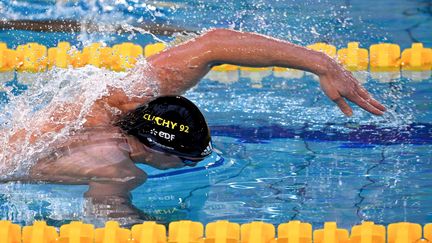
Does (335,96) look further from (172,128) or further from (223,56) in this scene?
(172,128)

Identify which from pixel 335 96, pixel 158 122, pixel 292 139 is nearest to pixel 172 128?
pixel 158 122

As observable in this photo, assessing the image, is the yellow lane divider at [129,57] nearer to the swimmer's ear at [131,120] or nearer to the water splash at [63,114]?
the water splash at [63,114]

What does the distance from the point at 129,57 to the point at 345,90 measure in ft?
10.1

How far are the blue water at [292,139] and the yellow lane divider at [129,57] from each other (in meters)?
0.25

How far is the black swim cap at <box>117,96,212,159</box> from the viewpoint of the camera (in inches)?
119

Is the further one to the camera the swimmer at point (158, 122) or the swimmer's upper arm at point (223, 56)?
the swimmer's upper arm at point (223, 56)

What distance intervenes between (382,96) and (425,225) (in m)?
2.25

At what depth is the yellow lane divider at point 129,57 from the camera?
578cm

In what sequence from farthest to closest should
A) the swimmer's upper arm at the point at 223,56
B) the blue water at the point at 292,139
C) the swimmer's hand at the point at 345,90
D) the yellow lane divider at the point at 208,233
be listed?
the blue water at the point at 292,139
the swimmer's upper arm at the point at 223,56
the swimmer's hand at the point at 345,90
the yellow lane divider at the point at 208,233

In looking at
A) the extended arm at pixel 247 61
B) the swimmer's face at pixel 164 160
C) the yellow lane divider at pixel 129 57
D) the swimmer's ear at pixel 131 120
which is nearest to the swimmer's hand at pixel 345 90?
the extended arm at pixel 247 61

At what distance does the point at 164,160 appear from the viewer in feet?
10.2

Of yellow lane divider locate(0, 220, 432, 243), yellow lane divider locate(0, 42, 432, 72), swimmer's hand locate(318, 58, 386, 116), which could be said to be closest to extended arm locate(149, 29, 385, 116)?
swimmer's hand locate(318, 58, 386, 116)

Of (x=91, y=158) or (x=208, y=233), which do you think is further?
(x=91, y=158)

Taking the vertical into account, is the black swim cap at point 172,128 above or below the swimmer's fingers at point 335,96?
below
